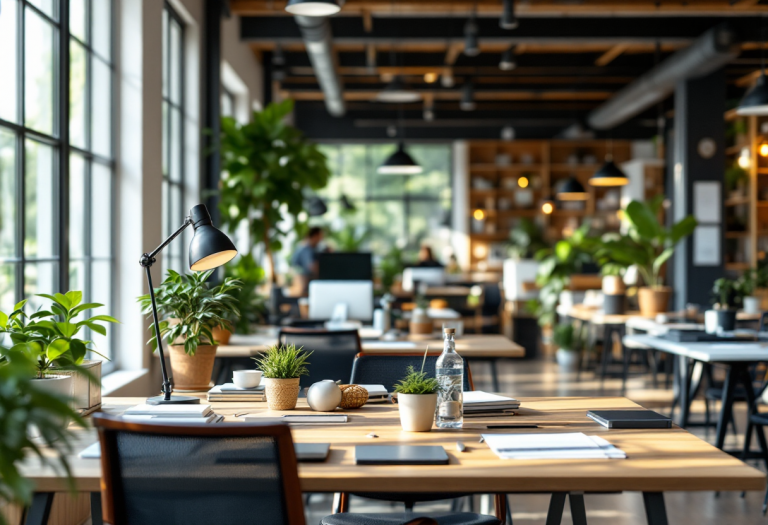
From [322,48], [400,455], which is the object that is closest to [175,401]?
[400,455]

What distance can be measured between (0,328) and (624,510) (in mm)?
2873

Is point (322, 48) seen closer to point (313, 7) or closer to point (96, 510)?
point (313, 7)

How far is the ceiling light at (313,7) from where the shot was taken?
4.26 m

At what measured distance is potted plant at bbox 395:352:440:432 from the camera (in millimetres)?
1982

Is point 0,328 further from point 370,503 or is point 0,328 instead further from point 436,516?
point 370,503

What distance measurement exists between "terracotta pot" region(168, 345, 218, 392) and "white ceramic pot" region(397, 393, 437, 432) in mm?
997

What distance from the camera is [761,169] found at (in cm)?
995

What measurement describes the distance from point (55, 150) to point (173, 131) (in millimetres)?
2469

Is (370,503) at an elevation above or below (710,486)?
below

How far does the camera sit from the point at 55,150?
12.3 ft

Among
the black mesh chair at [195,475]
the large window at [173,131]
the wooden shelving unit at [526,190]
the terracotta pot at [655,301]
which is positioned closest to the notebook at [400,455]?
the black mesh chair at [195,475]

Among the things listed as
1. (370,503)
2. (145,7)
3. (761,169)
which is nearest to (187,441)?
(370,503)

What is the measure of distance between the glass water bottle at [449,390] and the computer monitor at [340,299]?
2.64 m

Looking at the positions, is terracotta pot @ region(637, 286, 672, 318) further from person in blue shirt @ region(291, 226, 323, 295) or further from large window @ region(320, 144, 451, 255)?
large window @ region(320, 144, 451, 255)
